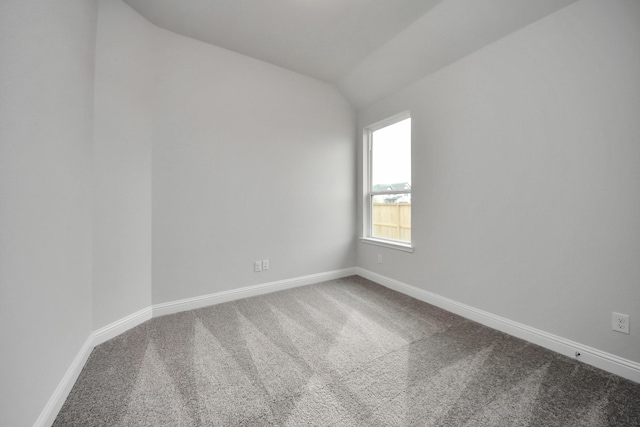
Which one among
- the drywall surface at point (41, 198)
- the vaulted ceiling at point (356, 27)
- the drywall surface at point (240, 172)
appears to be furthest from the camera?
the drywall surface at point (240, 172)

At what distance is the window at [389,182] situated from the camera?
2.88 metres

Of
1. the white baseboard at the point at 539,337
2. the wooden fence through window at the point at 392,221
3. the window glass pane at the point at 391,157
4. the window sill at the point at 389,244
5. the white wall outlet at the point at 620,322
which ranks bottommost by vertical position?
the white baseboard at the point at 539,337

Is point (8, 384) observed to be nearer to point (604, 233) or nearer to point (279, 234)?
point (279, 234)

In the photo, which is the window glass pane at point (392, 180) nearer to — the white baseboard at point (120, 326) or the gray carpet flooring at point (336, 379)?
the gray carpet flooring at point (336, 379)

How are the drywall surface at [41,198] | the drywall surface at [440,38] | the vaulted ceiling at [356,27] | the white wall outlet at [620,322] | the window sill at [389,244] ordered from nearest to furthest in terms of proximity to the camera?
the drywall surface at [41,198]
the white wall outlet at [620,322]
the drywall surface at [440,38]
the vaulted ceiling at [356,27]
the window sill at [389,244]

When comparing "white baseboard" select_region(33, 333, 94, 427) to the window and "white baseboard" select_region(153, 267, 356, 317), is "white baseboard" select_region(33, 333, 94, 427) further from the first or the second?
the window

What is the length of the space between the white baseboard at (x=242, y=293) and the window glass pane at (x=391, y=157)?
4.45 feet

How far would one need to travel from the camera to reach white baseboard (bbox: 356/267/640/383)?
144 cm

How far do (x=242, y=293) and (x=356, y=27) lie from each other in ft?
9.46

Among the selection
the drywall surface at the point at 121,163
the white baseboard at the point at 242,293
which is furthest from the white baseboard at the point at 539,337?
the drywall surface at the point at 121,163

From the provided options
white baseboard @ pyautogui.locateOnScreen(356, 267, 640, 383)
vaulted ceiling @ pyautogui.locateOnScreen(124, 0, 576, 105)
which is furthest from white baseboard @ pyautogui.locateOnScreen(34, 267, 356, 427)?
vaulted ceiling @ pyautogui.locateOnScreen(124, 0, 576, 105)

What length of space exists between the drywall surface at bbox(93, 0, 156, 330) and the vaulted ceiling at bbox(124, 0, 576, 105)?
31 centimetres

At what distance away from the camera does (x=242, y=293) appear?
2.65m

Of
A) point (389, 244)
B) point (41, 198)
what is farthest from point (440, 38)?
point (41, 198)
